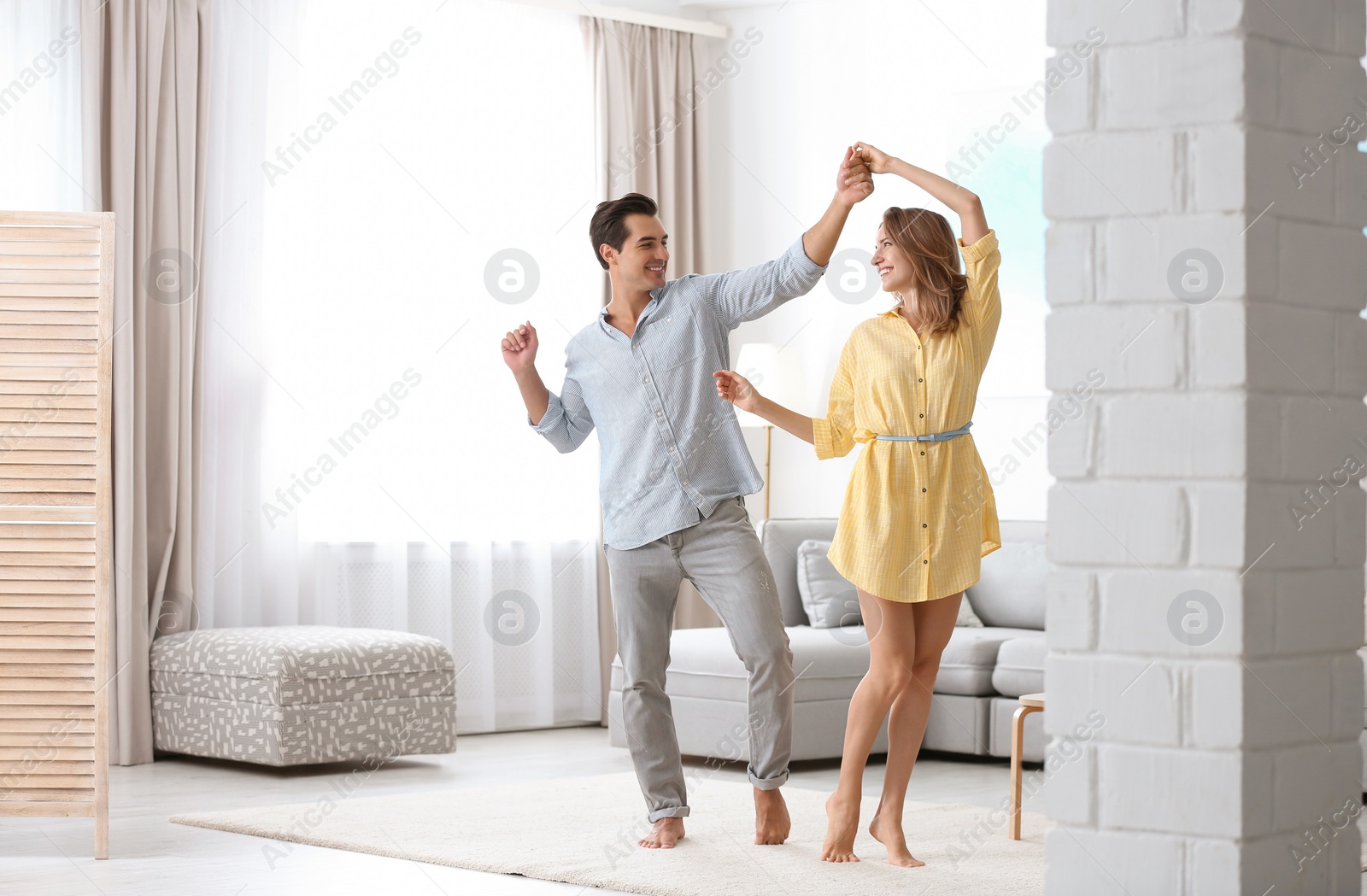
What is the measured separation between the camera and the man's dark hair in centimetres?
337

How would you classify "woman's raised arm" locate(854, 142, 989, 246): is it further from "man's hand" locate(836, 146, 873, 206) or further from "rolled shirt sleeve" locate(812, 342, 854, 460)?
"rolled shirt sleeve" locate(812, 342, 854, 460)

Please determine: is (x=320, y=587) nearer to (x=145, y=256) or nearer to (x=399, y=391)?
(x=399, y=391)

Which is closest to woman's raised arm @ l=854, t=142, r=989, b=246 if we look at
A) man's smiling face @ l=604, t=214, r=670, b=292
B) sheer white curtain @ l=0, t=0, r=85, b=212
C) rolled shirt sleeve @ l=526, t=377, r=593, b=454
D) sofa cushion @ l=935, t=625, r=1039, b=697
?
man's smiling face @ l=604, t=214, r=670, b=292

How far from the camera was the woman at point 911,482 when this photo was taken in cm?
301

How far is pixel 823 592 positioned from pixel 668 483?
205cm

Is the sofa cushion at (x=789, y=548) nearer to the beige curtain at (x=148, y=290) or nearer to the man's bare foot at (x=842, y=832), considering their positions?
the beige curtain at (x=148, y=290)

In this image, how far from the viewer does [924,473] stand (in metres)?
3.03

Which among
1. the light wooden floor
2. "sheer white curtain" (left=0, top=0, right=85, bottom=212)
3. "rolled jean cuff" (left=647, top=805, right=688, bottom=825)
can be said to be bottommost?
the light wooden floor

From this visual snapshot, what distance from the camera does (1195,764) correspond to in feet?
5.46

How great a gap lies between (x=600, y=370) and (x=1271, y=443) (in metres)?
1.88

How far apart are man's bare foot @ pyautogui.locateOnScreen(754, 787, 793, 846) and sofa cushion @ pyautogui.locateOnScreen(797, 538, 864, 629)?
1866 mm

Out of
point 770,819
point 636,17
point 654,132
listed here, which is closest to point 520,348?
point 770,819

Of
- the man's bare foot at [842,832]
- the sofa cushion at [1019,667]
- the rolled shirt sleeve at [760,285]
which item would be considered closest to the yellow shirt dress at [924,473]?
the rolled shirt sleeve at [760,285]

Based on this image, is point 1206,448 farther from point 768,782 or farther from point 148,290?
point 148,290
